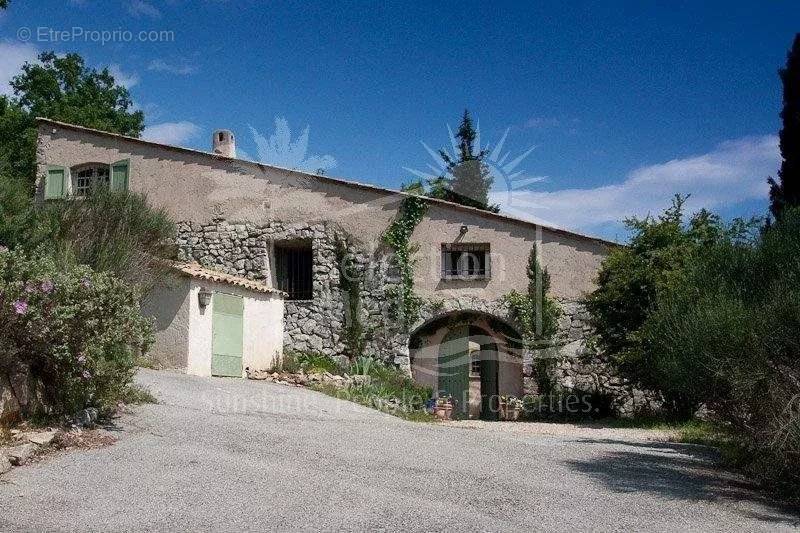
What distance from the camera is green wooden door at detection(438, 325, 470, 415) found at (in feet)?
59.2

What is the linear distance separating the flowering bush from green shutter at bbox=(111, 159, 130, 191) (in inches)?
426

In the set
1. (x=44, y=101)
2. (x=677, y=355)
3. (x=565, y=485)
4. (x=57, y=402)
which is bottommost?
(x=565, y=485)

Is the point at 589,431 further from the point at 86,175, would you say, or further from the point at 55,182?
the point at 55,182

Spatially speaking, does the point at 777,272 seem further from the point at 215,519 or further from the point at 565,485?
the point at 215,519

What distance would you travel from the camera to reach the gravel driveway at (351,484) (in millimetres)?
5367

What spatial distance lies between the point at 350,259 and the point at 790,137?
11.0 meters

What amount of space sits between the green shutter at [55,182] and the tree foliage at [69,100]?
936cm

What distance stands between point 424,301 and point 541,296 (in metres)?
2.92

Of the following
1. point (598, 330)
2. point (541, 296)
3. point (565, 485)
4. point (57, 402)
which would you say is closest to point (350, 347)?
point (541, 296)

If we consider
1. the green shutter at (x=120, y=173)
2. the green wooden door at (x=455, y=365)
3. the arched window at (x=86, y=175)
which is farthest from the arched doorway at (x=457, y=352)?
the arched window at (x=86, y=175)

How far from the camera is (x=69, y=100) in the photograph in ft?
96.2

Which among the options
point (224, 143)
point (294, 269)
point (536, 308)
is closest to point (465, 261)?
point (536, 308)

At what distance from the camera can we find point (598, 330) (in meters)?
15.1

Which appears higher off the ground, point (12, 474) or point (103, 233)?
point (103, 233)
